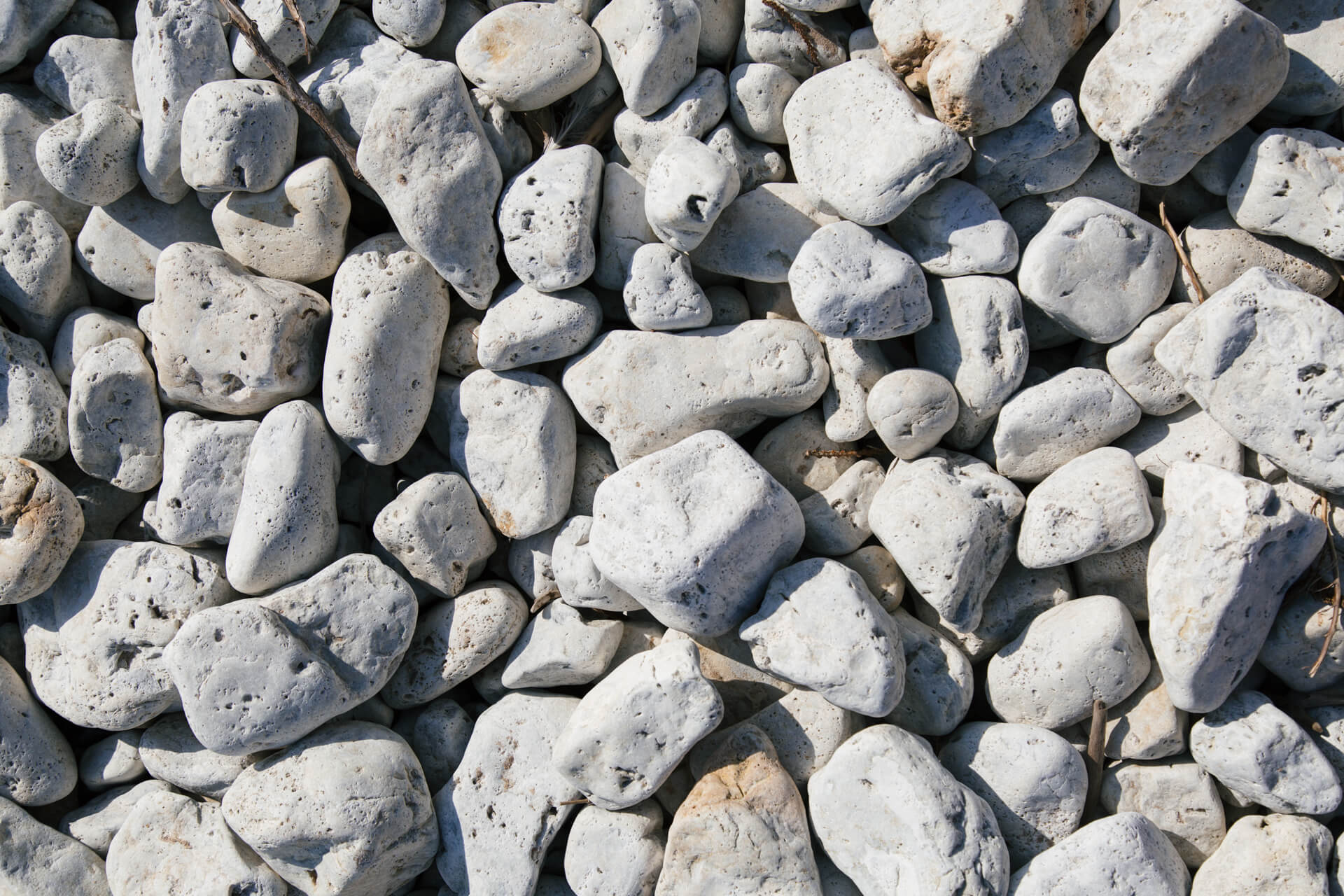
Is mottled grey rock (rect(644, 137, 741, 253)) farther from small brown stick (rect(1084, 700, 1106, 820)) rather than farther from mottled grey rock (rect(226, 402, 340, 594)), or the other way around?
small brown stick (rect(1084, 700, 1106, 820))

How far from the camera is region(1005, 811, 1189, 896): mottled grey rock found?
204 centimetres

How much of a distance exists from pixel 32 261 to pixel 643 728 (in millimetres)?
1961

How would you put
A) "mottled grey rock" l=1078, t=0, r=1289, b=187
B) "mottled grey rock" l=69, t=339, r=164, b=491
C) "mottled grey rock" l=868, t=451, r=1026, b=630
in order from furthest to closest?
"mottled grey rock" l=69, t=339, r=164, b=491, "mottled grey rock" l=868, t=451, r=1026, b=630, "mottled grey rock" l=1078, t=0, r=1289, b=187

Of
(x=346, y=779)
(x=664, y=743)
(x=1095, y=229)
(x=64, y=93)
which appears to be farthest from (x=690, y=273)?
(x=64, y=93)

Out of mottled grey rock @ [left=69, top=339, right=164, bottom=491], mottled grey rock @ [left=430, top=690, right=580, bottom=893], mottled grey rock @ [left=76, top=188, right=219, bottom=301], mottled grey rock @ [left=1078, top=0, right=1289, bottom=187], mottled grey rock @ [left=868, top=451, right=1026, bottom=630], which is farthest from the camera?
mottled grey rock @ [left=76, top=188, right=219, bottom=301]

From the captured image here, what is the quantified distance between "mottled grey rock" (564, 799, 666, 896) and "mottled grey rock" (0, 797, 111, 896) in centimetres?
123

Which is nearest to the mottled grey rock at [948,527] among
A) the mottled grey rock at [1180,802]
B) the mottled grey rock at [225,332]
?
the mottled grey rock at [1180,802]

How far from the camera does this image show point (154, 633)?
230 centimetres

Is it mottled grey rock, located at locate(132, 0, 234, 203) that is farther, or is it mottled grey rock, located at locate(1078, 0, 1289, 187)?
mottled grey rock, located at locate(132, 0, 234, 203)

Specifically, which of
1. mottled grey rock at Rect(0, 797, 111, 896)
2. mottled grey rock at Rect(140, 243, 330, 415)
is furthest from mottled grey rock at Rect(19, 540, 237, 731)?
mottled grey rock at Rect(140, 243, 330, 415)

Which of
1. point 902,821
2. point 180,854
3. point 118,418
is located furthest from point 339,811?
point 902,821

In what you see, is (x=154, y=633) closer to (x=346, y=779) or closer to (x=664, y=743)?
(x=346, y=779)

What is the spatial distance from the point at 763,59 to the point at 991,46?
564mm

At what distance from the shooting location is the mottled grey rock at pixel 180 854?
7.38ft
